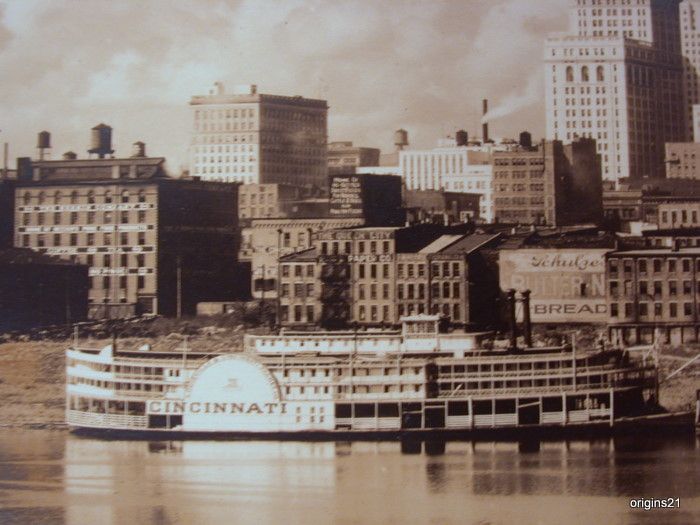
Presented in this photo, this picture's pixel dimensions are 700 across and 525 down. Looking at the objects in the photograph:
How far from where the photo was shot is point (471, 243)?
45.8 metres

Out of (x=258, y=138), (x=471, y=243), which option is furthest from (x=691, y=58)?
(x=258, y=138)

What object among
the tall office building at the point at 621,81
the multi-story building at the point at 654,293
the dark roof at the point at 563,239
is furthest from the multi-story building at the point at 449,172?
the multi-story building at the point at 654,293

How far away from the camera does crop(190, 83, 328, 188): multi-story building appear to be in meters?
49.4

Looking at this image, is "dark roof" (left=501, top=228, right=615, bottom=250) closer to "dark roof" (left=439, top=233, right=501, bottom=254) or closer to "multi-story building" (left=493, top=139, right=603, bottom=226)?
"dark roof" (left=439, top=233, right=501, bottom=254)

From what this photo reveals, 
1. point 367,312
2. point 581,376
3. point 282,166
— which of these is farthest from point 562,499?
point 282,166

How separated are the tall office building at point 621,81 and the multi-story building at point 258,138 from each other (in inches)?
314

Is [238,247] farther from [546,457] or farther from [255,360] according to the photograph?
[546,457]

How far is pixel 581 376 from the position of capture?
3734 cm

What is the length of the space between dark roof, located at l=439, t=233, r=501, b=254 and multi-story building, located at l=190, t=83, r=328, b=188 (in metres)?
6.01

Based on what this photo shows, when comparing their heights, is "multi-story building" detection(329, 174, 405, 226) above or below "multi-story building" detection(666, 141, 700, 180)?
below

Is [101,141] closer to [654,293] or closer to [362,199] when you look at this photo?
[362,199]

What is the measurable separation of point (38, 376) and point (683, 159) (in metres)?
23.2

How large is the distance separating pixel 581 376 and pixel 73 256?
1713cm

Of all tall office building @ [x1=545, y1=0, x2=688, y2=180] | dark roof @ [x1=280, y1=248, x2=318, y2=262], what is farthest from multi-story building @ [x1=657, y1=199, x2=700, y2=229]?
dark roof @ [x1=280, y1=248, x2=318, y2=262]
